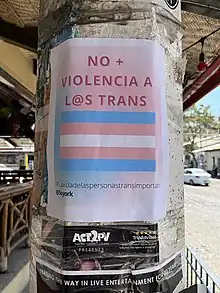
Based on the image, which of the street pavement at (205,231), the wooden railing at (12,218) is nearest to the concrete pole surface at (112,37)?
the wooden railing at (12,218)

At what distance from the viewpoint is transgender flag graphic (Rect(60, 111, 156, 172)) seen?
101 cm

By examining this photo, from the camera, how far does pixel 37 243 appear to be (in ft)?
3.63

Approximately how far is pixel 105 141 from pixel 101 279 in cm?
36

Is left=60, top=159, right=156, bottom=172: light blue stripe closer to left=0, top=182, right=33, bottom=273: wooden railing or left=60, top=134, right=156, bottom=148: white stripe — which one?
left=60, top=134, right=156, bottom=148: white stripe

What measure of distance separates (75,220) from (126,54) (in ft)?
1.51

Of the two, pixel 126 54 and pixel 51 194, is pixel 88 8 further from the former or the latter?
pixel 51 194

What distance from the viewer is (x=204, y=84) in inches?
211

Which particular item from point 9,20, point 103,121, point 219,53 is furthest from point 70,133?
point 219,53

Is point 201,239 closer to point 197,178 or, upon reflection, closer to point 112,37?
point 112,37

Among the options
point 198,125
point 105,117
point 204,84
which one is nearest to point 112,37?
point 105,117

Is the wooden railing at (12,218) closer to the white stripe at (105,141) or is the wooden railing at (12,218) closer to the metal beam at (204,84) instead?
the metal beam at (204,84)

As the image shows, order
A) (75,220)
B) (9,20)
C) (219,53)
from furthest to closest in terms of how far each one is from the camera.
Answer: (219,53)
(9,20)
(75,220)

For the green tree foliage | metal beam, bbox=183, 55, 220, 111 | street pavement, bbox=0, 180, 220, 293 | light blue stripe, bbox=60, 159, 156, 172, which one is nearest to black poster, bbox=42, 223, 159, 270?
light blue stripe, bbox=60, 159, 156, 172

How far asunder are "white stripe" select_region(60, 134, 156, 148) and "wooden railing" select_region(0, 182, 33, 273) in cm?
280
